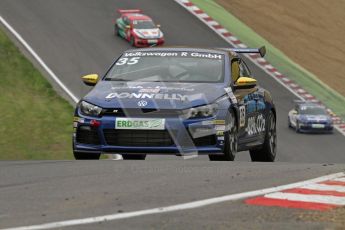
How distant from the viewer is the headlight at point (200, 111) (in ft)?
37.7

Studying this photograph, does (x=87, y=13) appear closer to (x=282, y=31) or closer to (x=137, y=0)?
(x=137, y=0)

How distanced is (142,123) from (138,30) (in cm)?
3080

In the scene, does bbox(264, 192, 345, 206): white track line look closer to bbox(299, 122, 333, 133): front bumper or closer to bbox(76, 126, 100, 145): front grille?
bbox(76, 126, 100, 145): front grille

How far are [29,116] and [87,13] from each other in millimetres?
19121

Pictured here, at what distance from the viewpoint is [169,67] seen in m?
12.7

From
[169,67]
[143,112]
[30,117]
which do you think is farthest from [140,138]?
[30,117]

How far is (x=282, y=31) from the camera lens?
45.6m

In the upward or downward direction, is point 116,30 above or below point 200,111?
below

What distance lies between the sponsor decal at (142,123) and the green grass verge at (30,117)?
1206 cm

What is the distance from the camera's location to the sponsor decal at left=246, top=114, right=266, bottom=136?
42.1ft

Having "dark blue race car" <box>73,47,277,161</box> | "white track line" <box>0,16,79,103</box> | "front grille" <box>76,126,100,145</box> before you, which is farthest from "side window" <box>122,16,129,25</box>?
"front grille" <box>76,126,100,145</box>

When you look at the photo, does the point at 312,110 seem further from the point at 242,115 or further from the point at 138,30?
the point at 242,115

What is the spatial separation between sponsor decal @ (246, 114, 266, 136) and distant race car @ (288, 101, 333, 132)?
2139 centimetres

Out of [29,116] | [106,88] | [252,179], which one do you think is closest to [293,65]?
[29,116]
